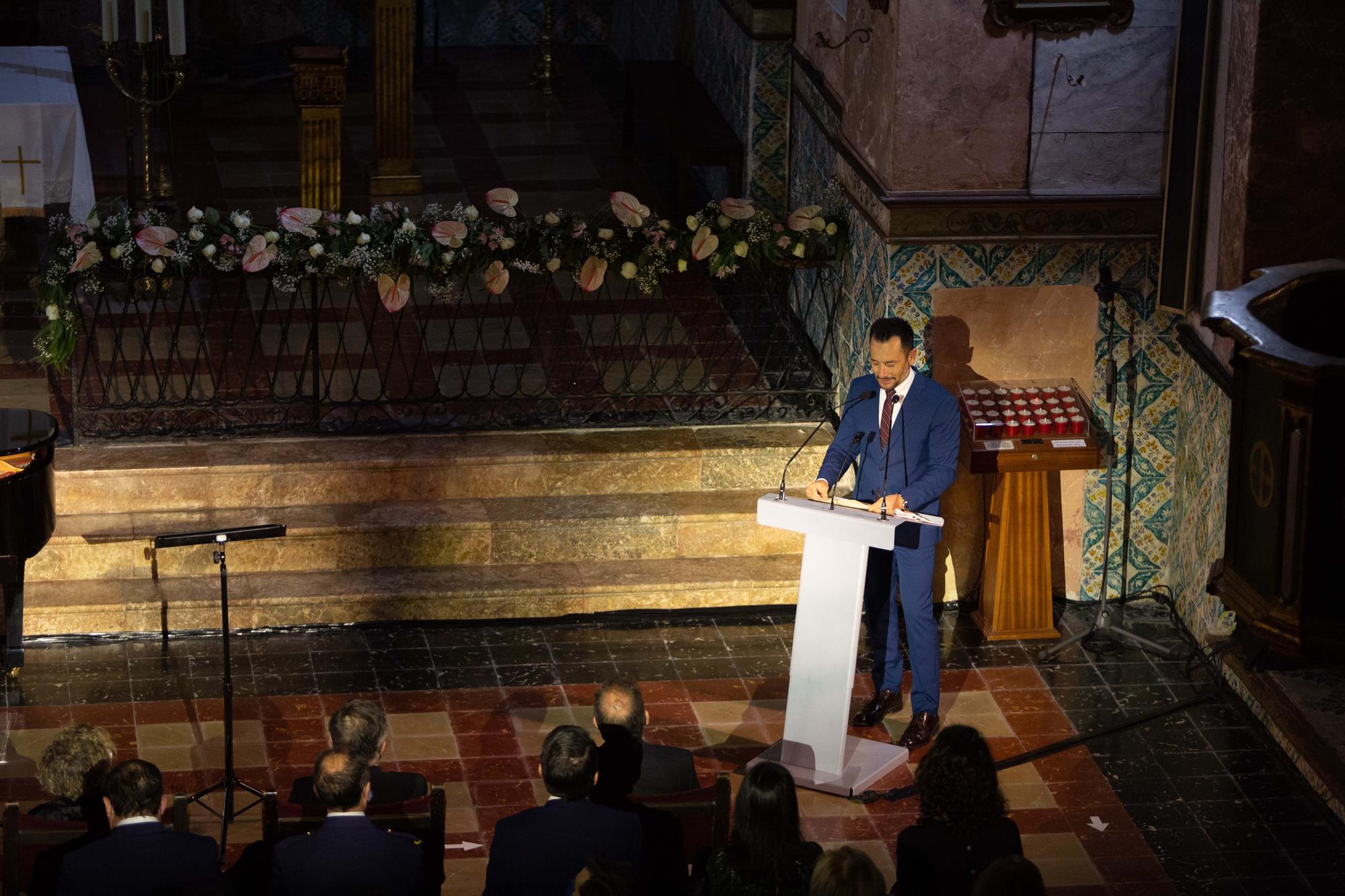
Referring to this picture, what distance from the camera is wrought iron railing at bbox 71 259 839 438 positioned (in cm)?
955

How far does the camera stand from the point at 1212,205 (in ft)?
27.3

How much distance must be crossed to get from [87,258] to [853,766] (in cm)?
398

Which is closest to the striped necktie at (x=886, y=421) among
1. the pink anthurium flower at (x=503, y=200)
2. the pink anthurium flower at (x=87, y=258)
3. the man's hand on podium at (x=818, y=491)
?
the man's hand on podium at (x=818, y=491)

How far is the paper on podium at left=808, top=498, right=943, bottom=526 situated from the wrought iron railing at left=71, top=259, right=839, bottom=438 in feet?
7.60

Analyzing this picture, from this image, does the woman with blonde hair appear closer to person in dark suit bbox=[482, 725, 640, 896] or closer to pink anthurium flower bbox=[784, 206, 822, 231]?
person in dark suit bbox=[482, 725, 640, 896]

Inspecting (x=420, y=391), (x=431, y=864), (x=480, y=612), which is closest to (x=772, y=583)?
(x=480, y=612)

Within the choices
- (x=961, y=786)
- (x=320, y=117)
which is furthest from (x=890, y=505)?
(x=320, y=117)

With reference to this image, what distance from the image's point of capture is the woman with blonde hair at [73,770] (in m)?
5.71

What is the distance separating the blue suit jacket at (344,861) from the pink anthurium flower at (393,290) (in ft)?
13.3

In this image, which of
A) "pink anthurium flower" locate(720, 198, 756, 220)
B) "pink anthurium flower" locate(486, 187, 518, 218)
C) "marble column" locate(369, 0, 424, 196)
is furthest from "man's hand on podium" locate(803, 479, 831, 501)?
"marble column" locate(369, 0, 424, 196)

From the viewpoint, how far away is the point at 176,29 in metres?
11.5

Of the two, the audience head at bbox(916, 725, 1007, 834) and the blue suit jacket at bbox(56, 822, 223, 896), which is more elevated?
the audience head at bbox(916, 725, 1007, 834)

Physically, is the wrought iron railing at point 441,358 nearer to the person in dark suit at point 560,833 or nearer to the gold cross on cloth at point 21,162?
the gold cross on cloth at point 21,162

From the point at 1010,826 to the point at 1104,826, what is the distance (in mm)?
1907
